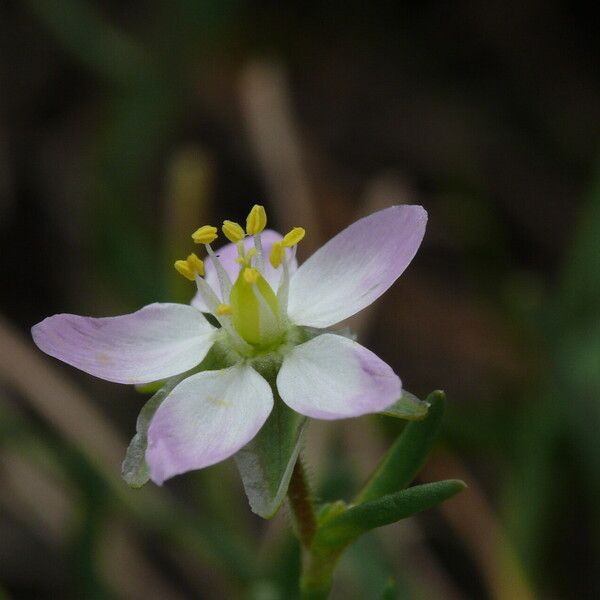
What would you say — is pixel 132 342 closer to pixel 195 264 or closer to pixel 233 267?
pixel 195 264

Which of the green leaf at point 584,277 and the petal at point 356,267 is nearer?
the petal at point 356,267

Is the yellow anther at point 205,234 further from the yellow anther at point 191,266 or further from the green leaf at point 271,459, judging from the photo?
the green leaf at point 271,459

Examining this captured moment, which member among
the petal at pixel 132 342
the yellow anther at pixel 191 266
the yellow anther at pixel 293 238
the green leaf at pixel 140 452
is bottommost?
the green leaf at pixel 140 452

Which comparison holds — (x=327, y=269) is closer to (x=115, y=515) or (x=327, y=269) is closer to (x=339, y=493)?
(x=339, y=493)

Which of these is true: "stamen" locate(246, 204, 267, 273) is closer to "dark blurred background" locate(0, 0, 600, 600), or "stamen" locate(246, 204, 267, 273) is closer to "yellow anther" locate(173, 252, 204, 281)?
"yellow anther" locate(173, 252, 204, 281)

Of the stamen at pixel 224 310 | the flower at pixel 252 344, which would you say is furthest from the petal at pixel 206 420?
the stamen at pixel 224 310

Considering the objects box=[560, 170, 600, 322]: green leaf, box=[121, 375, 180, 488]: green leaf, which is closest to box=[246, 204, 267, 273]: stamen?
box=[121, 375, 180, 488]: green leaf

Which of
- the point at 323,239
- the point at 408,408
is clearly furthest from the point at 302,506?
the point at 323,239

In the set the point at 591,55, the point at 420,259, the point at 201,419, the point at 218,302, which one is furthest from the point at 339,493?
the point at 591,55
